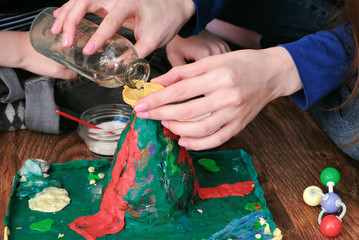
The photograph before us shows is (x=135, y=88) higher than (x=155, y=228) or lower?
higher

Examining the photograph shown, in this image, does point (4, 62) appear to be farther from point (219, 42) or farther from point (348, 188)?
point (348, 188)

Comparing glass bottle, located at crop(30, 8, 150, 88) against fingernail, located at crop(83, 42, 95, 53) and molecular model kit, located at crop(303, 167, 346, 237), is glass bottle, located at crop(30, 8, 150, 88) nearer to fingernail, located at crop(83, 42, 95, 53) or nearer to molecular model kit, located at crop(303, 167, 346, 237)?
fingernail, located at crop(83, 42, 95, 53)

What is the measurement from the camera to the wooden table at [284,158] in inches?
36.4

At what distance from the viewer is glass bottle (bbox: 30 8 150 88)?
0.82 m

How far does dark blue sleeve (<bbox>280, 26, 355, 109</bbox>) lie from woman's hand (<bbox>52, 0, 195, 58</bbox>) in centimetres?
25

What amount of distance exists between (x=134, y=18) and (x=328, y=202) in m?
0.55

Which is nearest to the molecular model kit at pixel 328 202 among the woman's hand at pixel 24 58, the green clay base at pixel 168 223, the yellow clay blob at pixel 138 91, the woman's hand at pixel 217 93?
the green clay base at pixel 168 223

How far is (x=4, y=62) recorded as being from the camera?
112cm

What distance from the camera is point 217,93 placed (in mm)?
763

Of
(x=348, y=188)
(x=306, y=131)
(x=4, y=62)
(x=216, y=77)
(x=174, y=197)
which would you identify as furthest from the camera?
(x=306, y=131)

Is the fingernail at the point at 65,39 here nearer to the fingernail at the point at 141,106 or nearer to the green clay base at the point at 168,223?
the fingernail at the point at 141,106

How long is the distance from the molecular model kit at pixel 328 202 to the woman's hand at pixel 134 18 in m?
0.46

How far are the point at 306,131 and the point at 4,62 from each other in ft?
2.71

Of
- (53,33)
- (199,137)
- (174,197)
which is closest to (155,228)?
(174,197)
